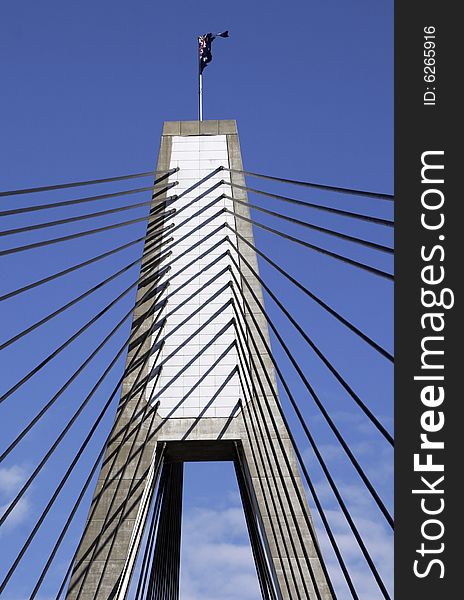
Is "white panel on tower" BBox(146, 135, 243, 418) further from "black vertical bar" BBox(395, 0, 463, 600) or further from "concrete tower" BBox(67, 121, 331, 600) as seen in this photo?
"black vertical bar" BBox(395, 0, 463, 600)

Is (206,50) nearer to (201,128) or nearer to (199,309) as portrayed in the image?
(201,128)

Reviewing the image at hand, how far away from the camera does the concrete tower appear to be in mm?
19984

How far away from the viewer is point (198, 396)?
2183 centimetres

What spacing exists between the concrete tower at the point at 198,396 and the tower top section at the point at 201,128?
906 mm

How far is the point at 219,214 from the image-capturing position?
23453 mm

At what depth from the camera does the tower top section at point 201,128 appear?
2506 centimetres

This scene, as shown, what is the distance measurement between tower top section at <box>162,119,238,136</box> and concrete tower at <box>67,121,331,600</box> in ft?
2.97

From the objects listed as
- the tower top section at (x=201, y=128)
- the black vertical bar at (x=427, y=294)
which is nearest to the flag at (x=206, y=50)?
the tower top section at (x=201, y=128)

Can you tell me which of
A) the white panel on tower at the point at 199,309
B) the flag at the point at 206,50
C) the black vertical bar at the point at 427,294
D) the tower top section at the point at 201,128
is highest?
the flag at the point at 206,50

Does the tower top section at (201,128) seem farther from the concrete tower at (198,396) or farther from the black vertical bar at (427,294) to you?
the black vertical bar at (427,294)

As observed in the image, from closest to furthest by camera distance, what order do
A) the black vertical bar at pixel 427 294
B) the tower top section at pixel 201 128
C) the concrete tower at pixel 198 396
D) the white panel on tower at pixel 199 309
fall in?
1. the black vertical bar at pixel 427 294
2. the concrete tower at pixel 198 396
3. the white panel on tower at pixel 199 309
4. the tower top section at pixel 201 128

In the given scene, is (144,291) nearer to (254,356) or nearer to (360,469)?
(254,356)

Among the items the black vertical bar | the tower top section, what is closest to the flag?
the tower top section

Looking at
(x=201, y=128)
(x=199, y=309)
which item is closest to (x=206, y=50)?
(x=201, y=128)
